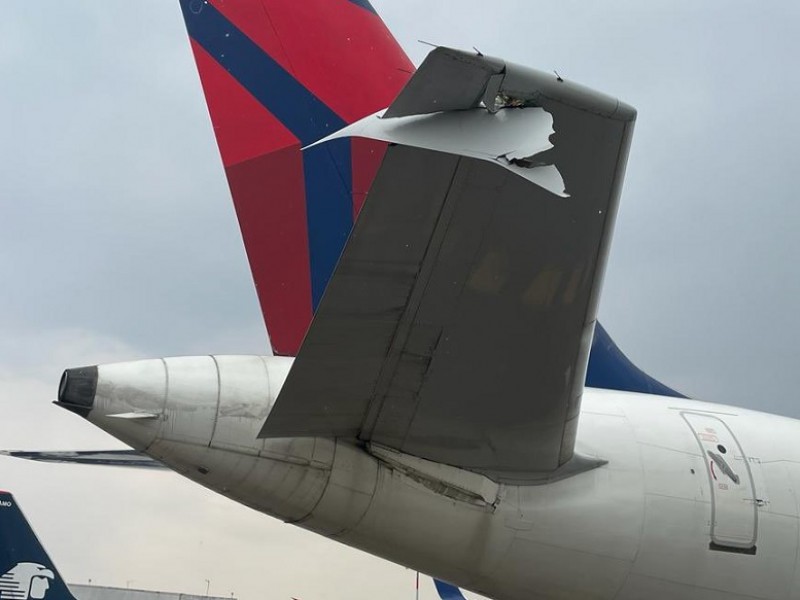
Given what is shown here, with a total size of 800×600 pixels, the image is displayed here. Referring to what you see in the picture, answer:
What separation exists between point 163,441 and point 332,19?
309cm

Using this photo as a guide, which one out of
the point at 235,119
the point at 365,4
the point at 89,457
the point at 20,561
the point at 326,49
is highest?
the point at 365,4

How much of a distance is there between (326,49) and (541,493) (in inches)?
119

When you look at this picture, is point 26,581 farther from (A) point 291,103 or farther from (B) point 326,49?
(B) point 326,49

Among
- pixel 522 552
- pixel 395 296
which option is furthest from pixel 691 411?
pixel 395 296

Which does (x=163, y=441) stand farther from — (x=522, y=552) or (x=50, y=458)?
(x=50, y=458)

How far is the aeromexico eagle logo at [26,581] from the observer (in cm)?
1541

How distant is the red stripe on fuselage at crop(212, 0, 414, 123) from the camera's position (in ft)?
20.6

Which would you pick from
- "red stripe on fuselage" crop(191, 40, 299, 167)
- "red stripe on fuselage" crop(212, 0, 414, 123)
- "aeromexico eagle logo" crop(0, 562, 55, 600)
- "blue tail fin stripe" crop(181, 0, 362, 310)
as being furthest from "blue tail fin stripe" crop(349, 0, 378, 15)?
"aeromexico eagle logo" crop(0, 562, 55, 600)

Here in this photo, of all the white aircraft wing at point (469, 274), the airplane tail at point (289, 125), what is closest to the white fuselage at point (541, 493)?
the white aircraft wing at point (469, 274)

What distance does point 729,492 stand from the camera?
5.93 m

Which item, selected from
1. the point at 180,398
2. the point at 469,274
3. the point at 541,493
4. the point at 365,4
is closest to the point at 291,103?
the point at 365,4

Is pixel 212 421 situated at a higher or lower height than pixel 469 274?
lower

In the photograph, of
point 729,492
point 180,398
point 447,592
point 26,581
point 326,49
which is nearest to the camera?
point 180,398

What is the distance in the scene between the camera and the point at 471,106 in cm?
320
